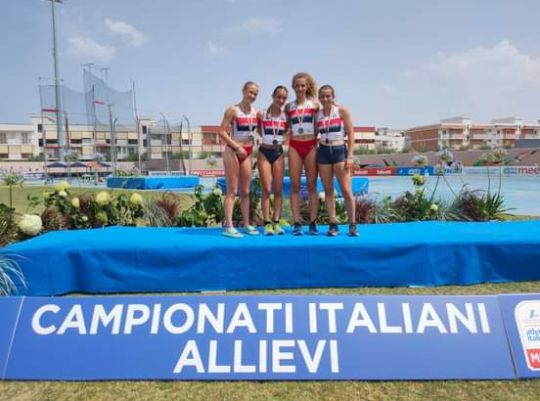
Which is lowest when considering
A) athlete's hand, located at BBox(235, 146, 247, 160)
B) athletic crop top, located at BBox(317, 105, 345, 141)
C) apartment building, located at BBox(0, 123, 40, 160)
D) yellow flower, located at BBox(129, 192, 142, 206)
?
yellow flower, located at BBox(129, 192, 142, 206)

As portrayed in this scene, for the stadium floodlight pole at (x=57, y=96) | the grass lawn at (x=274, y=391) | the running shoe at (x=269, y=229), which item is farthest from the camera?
the stadium floodlight pole at (x=57, y=96)

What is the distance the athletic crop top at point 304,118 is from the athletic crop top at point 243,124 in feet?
1.36

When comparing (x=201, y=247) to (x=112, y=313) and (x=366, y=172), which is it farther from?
(x=366, y=172)

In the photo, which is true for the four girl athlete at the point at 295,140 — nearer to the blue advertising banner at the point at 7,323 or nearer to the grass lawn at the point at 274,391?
the grass lawn at the point at 274,391

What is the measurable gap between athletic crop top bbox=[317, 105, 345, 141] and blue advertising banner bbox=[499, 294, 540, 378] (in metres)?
2.03

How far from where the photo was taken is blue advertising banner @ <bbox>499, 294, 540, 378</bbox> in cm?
223

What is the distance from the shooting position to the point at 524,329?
228 cm

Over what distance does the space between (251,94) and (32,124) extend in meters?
78.7

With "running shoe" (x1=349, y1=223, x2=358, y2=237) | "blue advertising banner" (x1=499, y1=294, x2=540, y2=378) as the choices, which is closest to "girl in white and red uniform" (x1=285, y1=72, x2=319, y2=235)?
"running shoe" (x1=349, y1=223, x2=358, y2=237)

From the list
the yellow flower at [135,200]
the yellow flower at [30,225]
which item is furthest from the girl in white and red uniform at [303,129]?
the yellow flower at [30,225]

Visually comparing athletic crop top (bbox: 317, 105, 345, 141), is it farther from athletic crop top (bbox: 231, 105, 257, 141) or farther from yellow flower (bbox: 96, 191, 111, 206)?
yellow flower (bbox: 96, 191, 111, 206)

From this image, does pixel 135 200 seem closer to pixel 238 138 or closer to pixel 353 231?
pixel 238 138

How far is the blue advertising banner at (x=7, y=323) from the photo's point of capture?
2.34 m

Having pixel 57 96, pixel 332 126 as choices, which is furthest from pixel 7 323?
pixel 57 96
